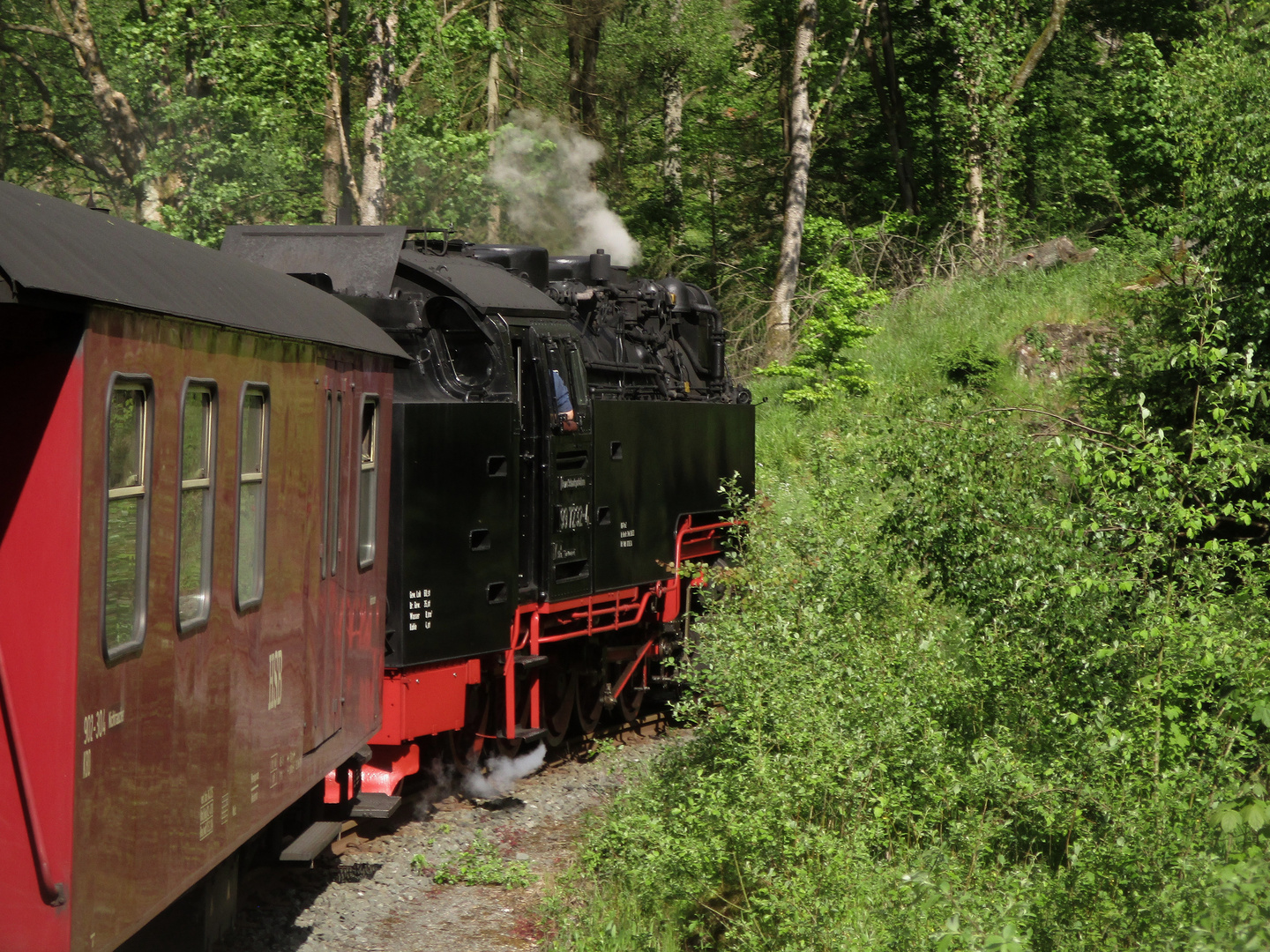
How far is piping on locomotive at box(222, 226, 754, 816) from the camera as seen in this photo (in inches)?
303

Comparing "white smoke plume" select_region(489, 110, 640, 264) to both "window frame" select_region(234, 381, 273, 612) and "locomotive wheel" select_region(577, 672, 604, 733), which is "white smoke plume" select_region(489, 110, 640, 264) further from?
"window frame" select_region(234, 381, 273, 612)

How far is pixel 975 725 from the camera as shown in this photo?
23.0ft

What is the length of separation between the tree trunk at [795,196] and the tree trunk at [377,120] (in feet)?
28.6

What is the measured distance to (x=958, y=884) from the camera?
5465 mm

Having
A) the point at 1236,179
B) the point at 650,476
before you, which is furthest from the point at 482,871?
the point at 1236,179

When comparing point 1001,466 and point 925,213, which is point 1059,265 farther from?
point 1001,466

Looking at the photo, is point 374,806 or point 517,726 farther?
point 517,726

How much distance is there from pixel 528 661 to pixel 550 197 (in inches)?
561

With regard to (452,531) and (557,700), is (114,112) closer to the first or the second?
(557,700)

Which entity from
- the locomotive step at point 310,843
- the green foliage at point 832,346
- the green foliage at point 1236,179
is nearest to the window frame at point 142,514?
the locomotive step at point 310,843

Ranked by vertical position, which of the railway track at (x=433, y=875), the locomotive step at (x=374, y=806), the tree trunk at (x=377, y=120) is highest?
the tree trunk at (x=377, y=120)

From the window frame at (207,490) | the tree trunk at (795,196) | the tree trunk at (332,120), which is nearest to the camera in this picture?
the window frame at (207,490)

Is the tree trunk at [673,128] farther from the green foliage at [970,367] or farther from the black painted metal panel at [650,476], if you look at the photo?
the black painted metal panel at [650,476]

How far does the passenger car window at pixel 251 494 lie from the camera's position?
195 inches
